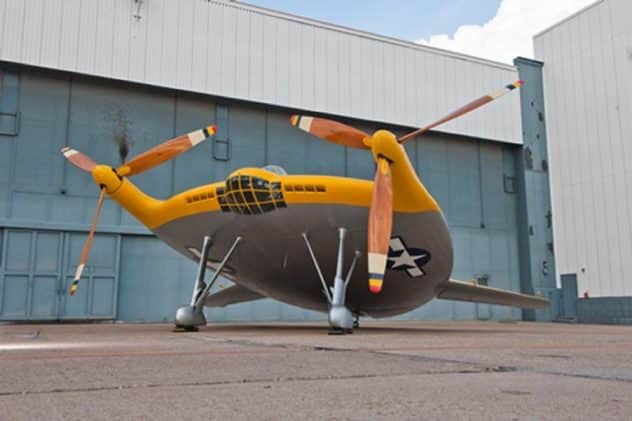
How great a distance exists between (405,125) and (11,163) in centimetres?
2202

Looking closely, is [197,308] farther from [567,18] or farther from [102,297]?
[567,18]

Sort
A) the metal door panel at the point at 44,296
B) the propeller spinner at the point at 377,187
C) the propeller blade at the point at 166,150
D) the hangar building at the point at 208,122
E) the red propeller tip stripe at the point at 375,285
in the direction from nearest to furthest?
the red propeller tip stripe at the point at 375,285
the propeller spinner at the point at 377,187
the propeller blade at the point at 166,150
the metal door panel at the point at 44,296
the hangar building at the point at 208,122

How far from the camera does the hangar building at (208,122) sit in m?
26.3

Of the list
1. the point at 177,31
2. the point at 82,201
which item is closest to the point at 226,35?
the point at 177,31

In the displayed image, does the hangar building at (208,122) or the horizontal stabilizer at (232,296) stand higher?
the hangar building at (208,122)

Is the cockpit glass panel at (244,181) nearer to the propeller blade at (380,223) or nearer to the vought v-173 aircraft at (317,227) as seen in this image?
the vought v-173 aircraft at (317,227)

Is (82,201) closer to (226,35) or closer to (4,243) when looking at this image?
(4,243)

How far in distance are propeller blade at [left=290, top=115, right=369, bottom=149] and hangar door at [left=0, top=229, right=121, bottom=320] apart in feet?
55.9

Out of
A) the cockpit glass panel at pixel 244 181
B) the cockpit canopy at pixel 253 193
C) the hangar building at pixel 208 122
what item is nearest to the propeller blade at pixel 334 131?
the cockpit canopy at pixel 253 193

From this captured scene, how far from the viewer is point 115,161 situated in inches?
A: 1115

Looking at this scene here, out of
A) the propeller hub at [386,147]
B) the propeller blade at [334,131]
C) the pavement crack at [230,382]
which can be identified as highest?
the propeller blade at [334,131]

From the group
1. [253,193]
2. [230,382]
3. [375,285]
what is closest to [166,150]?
[253,193]

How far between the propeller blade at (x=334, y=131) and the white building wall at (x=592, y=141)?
24038mm

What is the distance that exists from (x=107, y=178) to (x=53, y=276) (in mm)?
11817
